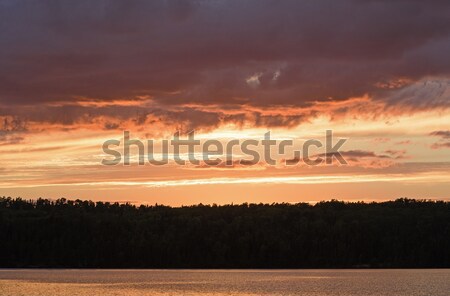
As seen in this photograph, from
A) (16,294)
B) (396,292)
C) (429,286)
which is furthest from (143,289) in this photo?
(429,286)

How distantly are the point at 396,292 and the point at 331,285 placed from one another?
28.8 m

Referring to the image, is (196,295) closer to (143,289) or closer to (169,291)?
(169,291)

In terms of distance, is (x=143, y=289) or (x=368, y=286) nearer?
(x=143, y=289)

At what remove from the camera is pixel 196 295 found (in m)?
137

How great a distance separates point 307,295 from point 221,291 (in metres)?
17.1

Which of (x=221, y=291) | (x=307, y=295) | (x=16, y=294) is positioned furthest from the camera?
(x=221, y=291)

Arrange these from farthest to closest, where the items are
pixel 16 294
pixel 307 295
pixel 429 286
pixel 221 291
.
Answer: pixel 429 286 → pixel 221 291 → pixel 307 295 → pixel 16 294

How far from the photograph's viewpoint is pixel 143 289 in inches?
6216

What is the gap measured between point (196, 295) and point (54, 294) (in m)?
22.7

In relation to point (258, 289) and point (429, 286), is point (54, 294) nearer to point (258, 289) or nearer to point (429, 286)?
point (258, 289)

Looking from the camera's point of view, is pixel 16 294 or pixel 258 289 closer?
pixel 16 294

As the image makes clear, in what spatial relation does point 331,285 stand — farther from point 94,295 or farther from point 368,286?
point 94,295

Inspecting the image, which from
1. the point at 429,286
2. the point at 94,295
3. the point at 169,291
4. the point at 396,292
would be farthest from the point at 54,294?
the point at 429,286

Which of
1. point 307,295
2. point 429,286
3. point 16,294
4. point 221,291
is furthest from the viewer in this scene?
point 429,286
